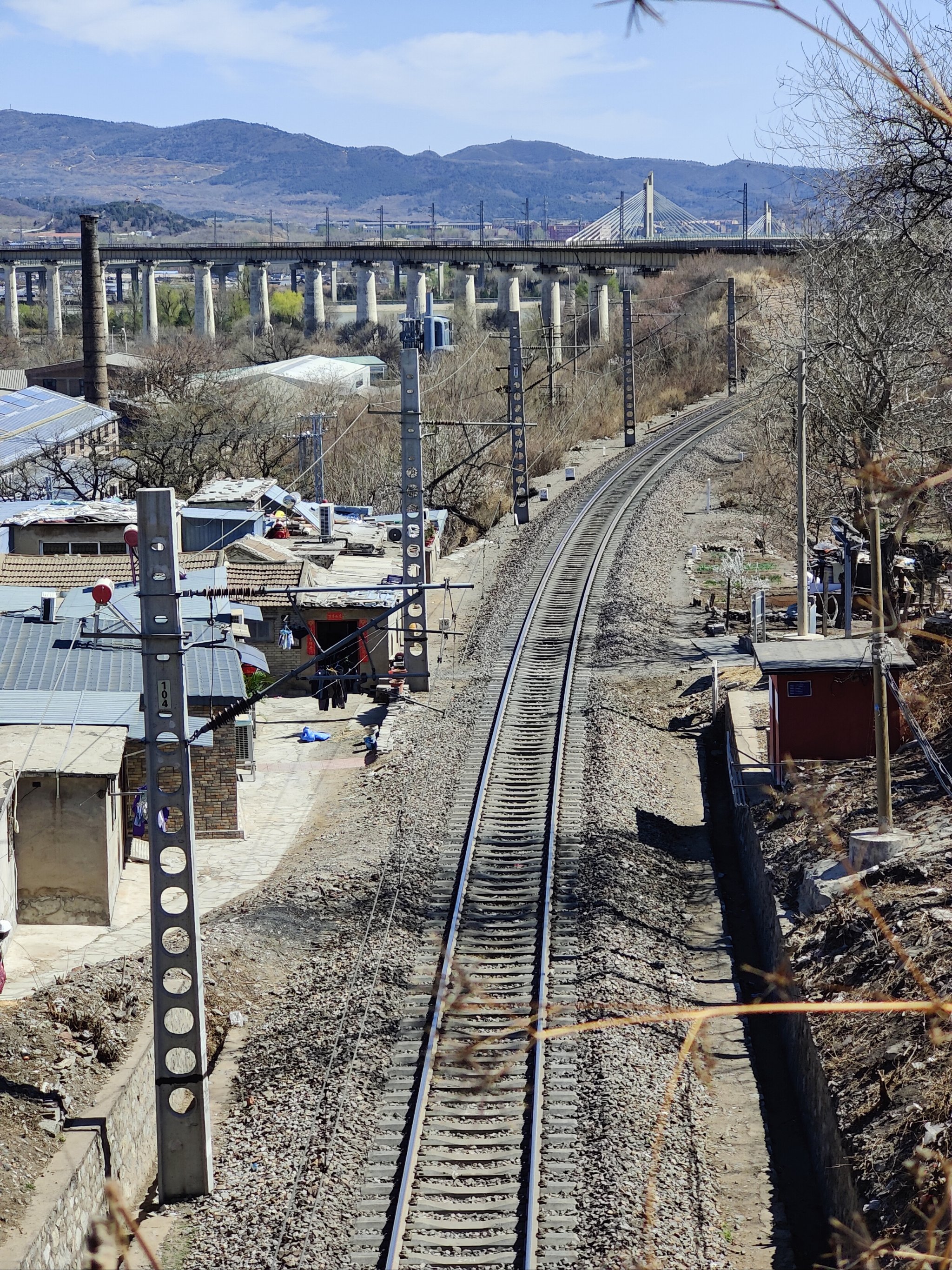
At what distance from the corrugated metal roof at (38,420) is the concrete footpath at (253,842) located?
65.3 ft

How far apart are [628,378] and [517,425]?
16.8 meters

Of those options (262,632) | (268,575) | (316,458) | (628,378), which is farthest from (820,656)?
(628,378)

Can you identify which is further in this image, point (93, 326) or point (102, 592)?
point (93, 326)

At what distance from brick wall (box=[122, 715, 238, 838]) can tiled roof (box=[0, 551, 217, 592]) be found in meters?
7.06

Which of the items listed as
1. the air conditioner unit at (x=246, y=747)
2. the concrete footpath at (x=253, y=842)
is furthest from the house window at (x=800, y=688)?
the air conditioner unit at (x=246, y=747)

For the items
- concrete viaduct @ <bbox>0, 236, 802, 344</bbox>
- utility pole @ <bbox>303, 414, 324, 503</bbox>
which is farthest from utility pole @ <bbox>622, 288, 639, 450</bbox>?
concrete viaduct @ <bbox>0, 236, 802, 344</bbox>

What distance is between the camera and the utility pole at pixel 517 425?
1204 inches

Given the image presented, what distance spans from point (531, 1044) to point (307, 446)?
3576cm

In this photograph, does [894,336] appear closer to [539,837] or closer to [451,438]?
[539,837]

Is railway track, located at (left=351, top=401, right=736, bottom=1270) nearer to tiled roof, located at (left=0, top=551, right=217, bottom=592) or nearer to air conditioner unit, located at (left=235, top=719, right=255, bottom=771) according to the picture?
air conditioner unit, located at (left=235, top=719, right=255, bottom=771)

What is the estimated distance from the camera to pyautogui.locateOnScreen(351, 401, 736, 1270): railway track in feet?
28.5

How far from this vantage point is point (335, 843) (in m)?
16.3

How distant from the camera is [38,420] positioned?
44.2 metres

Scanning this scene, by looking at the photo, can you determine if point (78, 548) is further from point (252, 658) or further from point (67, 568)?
point (252, 658)
